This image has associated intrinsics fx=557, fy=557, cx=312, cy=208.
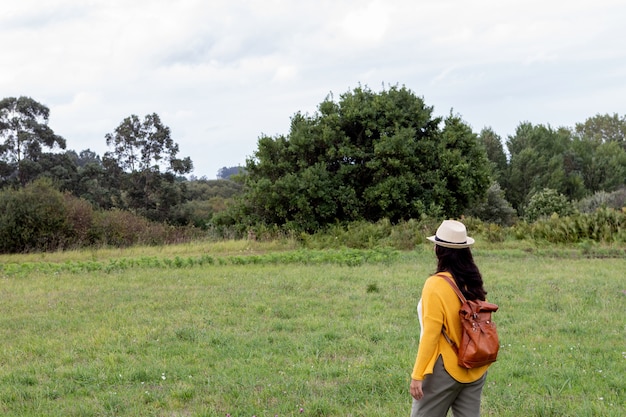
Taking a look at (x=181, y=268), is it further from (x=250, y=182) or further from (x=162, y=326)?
(x=250, y=182)

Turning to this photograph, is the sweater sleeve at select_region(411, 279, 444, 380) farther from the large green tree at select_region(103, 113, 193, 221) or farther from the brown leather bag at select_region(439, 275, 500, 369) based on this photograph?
the large green tree at select_region(103, 113, 193, 221)

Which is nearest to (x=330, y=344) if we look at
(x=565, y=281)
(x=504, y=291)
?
(x=504, y=291)

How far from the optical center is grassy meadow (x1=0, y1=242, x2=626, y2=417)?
483 centimetres

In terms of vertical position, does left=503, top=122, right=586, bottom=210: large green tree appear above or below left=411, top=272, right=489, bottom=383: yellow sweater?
above

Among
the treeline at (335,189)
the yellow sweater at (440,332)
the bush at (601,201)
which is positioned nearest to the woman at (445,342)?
the yellow sweater at (440,332)

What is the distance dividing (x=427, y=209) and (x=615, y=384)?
56.7ft

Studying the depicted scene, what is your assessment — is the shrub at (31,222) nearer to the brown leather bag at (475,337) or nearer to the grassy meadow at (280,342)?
the grassy meadow at (280,342)

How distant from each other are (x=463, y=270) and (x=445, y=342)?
0.43 meters

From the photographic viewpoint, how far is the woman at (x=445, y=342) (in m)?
3.18

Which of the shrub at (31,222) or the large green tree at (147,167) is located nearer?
the shrub at (31,222)

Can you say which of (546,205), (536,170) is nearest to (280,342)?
(546,205)

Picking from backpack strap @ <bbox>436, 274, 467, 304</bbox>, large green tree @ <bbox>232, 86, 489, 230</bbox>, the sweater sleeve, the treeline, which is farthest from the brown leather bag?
large green tree @ <bbox>232, 86, 489, 230</bbox>

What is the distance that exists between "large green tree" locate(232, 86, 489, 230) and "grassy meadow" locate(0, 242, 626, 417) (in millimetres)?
9585

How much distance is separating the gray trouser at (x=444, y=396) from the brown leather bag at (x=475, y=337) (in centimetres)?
14
